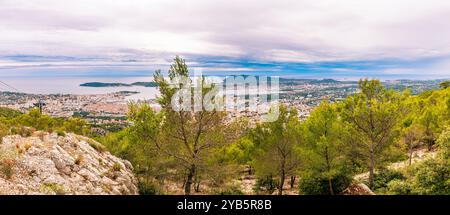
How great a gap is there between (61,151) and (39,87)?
98.2 metres

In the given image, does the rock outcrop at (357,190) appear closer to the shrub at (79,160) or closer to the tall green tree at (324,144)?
the tall green tree at (324,144)

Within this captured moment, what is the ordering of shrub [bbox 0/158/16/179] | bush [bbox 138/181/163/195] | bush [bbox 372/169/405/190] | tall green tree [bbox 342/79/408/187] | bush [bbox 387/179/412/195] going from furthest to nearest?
bush [bbox 372/169/405/190] → tall green tree [bbox 342/79/408/187] → bush [bbox 138/181/163/195] → bush [bbox 387/179/412/195] → shrub [bbox 0/158/16/179]

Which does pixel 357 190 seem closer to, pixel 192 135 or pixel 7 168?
pixel 192 135

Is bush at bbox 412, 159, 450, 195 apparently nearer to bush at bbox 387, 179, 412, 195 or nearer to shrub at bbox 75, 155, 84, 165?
bush at bbox 387, 179, 412, 195

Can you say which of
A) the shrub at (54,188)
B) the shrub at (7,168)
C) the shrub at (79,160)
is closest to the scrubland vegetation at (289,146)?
the shrub at (79,160)

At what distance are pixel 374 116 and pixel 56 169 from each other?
20.5 metres

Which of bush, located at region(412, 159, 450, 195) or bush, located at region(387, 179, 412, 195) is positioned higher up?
bush, located at region(412, 159, 450, 195)

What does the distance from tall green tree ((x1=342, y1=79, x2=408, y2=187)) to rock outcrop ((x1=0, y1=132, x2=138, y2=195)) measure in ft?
55.3

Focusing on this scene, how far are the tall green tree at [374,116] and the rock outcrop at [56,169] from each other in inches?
663

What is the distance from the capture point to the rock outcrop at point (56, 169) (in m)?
9.51

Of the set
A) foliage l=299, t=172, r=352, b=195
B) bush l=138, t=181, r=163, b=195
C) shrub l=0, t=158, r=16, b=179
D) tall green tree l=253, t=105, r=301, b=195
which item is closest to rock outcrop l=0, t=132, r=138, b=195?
shrub l=0, t=158, r=16, b=179

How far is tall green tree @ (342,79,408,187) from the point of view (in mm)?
20844
